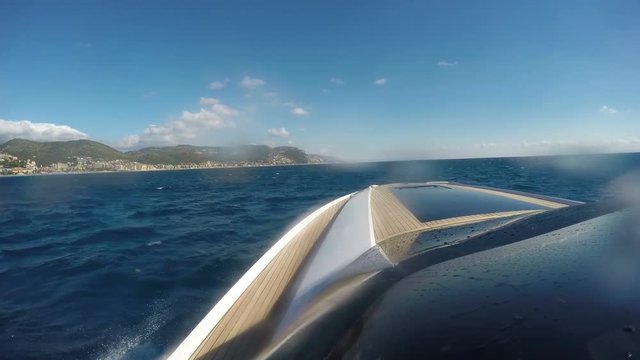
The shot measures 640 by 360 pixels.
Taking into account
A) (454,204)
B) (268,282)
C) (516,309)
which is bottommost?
(268,282)

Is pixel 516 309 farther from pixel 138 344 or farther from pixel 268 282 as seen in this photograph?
pixel 138 344

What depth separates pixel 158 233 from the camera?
17.2 meters

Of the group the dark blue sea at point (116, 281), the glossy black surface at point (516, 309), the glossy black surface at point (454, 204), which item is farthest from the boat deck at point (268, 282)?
the dark blue sea at point (116, 281)

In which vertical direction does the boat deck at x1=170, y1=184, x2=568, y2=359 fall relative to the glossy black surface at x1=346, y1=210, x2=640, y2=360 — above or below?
below

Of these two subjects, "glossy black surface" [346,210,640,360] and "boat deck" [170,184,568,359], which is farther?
"boat deck" [170,184,568,359]

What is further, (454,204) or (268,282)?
(454,204)

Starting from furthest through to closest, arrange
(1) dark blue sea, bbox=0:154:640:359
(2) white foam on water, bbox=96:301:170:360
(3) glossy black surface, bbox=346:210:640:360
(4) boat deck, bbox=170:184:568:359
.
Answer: (1) dark blue sea, bbox=0:154:640:359, (2) white foam on water, bbox=96:301:170:360, (4) boat deck, bbox=170:184:568:359, (3) glossy black surface, bbox=346:210:640:360

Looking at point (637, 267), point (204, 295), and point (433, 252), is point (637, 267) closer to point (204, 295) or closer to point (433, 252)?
point (433, 252)

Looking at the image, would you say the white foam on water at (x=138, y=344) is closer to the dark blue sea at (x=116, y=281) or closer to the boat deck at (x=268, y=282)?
the dark blue sea at (x=116, y=281)

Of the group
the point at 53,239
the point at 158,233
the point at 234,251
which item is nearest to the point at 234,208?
the point at 158,233

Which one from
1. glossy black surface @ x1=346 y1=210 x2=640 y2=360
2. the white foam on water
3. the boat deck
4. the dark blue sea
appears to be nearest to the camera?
glossy black surface @ x1=346 y1=210 x2=640 y2=360

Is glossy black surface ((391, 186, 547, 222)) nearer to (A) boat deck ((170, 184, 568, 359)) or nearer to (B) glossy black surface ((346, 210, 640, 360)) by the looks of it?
(A) boat deck ((170, 184, 568, 359))

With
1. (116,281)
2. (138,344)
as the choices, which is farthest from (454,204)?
(116,281)

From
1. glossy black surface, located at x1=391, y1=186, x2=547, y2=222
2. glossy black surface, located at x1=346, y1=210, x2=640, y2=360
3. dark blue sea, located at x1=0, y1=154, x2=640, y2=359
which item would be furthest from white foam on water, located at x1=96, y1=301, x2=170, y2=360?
glossy black surface, located at x1=391, y1=186, x2=547, y2=222
